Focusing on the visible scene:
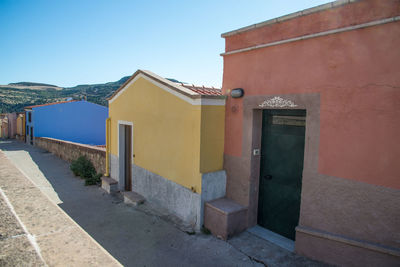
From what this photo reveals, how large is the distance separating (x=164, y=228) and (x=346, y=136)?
3.94m

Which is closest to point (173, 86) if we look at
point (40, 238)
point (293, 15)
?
point (293, 15)

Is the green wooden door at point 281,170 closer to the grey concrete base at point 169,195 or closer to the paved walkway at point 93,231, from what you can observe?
the paved walkway at point 93,231

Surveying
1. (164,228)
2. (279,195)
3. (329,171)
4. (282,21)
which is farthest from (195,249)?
(282,21)

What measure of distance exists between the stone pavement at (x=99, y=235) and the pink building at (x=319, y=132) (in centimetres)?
44

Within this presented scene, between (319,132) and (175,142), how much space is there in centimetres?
298

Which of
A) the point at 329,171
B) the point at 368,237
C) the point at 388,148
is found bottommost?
the point at 368,237

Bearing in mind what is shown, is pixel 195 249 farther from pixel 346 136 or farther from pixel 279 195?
pixel 346 136

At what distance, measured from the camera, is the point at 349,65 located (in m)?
3.56

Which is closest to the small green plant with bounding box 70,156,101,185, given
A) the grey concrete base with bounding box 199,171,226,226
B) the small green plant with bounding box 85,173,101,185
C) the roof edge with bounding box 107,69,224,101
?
the small green plant with bounding box 85,173,101,185

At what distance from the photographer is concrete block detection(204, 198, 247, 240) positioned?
4695mm

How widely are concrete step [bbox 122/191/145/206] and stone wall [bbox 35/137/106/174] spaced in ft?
9.82

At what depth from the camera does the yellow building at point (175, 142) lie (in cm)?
505

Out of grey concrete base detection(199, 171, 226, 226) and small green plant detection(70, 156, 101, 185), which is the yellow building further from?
small green plant detection(70, 156, 101, 185)

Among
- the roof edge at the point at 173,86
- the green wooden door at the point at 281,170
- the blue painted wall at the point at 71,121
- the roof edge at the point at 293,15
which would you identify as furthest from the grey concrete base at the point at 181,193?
the blue painted wall at the point at 71,121
